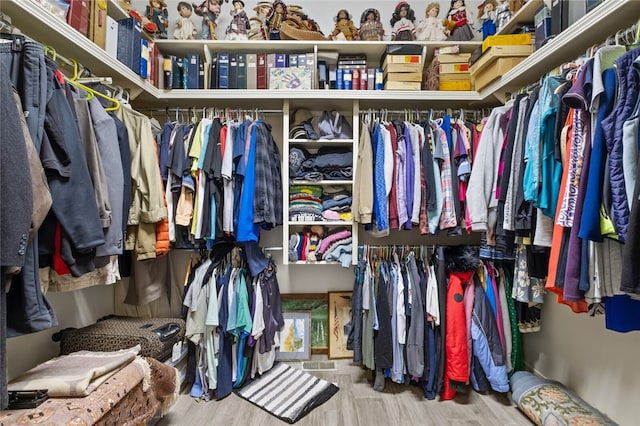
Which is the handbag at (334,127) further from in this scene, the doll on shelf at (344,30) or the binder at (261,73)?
the doll on shelf at (344,30)

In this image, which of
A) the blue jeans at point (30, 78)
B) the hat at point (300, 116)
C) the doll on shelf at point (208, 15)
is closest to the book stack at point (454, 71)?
the hat at point (300, 116)

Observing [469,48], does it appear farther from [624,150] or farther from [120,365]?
[120,365]

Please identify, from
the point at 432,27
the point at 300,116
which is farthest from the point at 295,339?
the point at 432,27

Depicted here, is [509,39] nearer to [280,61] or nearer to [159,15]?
[280,61]

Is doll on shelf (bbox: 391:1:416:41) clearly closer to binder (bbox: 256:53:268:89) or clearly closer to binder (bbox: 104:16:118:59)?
binder (bbox: 256:53:268:89)

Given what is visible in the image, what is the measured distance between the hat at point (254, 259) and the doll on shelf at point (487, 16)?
2.30 m

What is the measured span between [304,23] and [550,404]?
9.59 feet

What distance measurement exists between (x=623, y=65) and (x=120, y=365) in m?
2.30

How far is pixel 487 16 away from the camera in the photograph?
7.54ft

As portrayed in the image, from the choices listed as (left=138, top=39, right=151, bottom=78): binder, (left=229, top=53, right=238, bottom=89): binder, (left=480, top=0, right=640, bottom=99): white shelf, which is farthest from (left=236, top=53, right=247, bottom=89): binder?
(left=480, top=0, right=640, bottom=99): white shelf

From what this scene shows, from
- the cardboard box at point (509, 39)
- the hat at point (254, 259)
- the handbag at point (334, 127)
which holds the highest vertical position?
the cardboard box at point (509, 39)

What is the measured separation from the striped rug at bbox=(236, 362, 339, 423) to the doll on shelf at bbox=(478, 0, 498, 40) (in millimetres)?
2773

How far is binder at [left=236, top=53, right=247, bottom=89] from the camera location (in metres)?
2.19

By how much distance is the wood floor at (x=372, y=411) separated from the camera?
5.88 ft
